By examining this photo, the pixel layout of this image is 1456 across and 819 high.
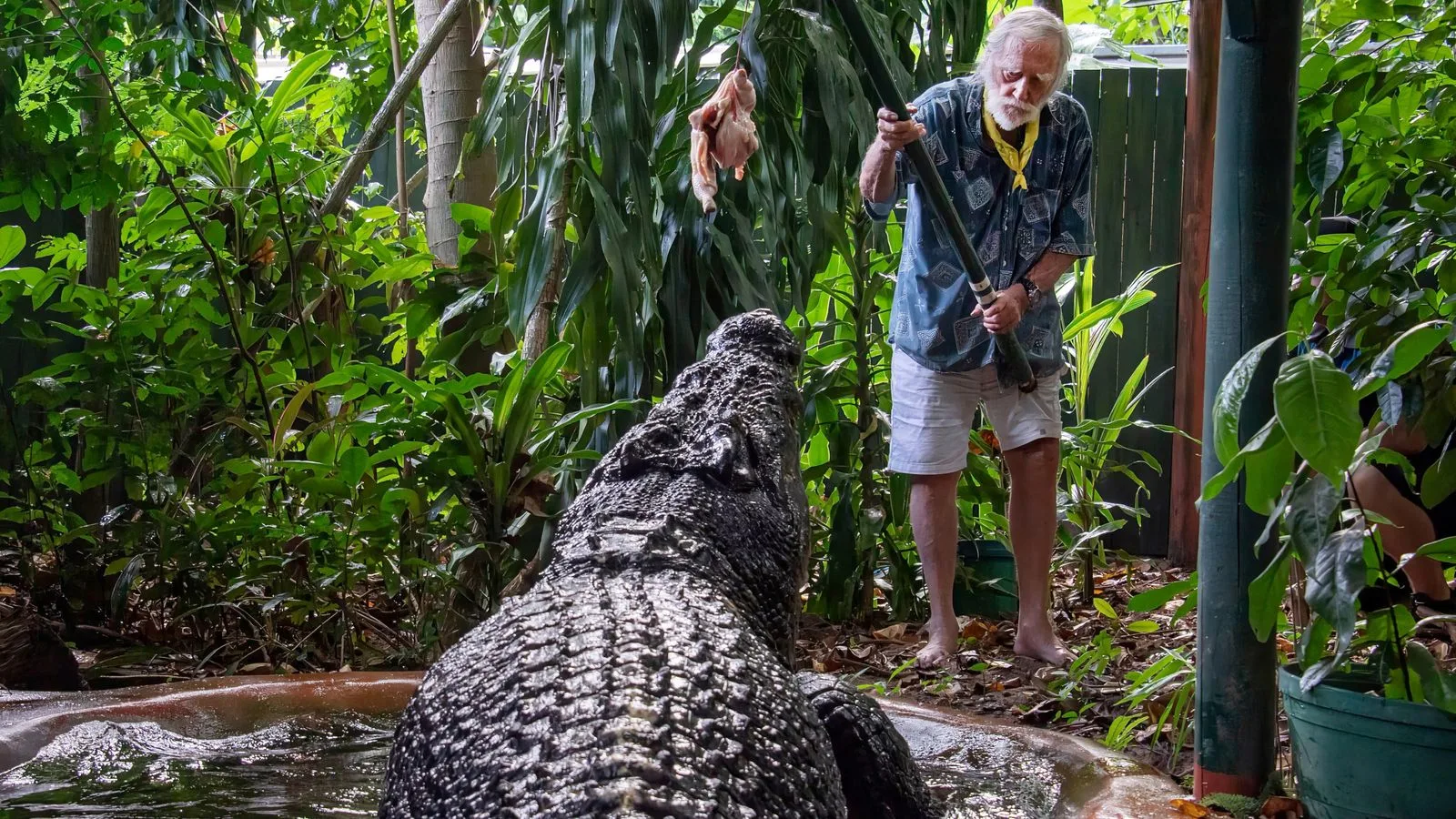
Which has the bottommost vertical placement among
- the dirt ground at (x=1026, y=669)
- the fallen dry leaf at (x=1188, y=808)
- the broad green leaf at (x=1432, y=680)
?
the dirt ground at (x=1026, y=669)

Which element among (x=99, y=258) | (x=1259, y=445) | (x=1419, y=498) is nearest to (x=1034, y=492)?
(x=1419, y=498)

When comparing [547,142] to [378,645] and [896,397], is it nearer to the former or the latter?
[896,397]

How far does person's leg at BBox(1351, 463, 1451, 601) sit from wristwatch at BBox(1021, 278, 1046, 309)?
3.30 feet

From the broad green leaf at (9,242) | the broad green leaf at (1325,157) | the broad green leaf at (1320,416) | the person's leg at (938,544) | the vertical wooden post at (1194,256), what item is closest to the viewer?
the broad green leaf at (1320,416)

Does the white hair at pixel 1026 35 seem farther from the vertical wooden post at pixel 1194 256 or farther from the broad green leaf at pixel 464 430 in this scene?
the vertical wooden post at pixel 1194 256

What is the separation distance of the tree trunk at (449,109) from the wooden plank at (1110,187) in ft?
10.9

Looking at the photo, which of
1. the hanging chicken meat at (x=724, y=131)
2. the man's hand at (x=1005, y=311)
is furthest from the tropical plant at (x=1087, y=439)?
the hanging chicken meat at (x=724, y=131)

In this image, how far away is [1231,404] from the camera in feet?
5.38

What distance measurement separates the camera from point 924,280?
346 cm

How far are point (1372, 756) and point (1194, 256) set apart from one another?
3.85m

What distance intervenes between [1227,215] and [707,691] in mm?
1278

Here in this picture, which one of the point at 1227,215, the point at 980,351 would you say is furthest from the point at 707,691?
the point at 980,351

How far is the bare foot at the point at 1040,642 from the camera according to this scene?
11.1 ft

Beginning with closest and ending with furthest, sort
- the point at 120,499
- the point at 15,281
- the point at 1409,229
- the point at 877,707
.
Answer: the point at 877,707 < the point at 1409,229 < the point at 15,281 < the point at 120,499
